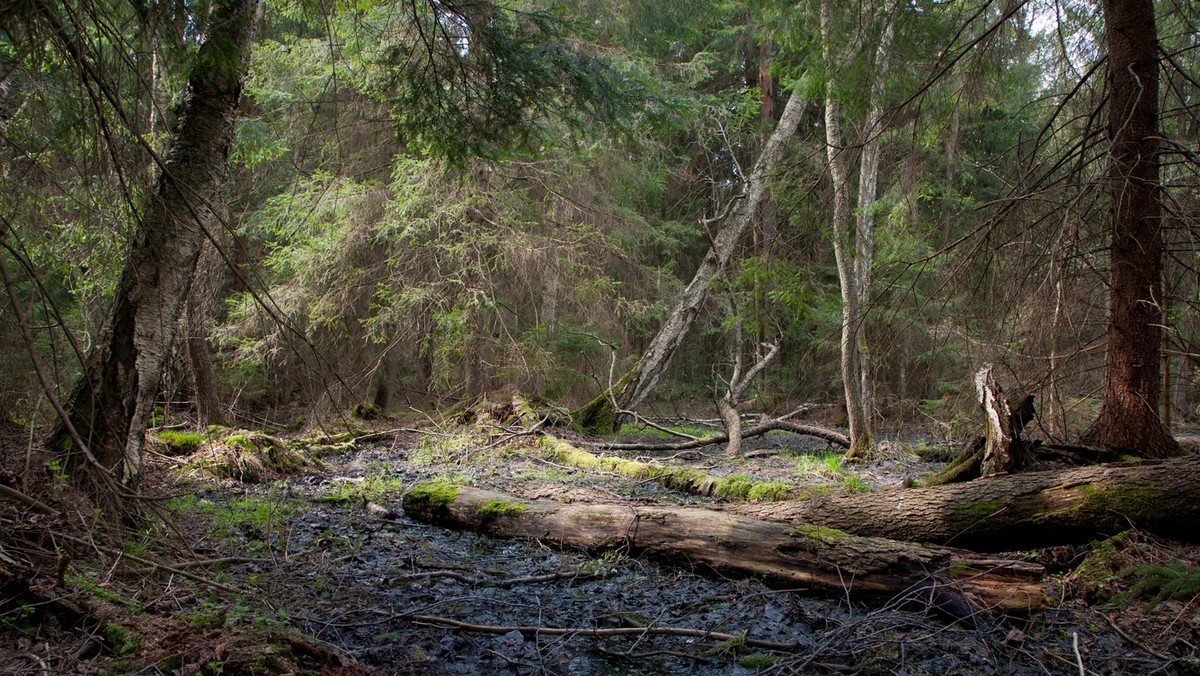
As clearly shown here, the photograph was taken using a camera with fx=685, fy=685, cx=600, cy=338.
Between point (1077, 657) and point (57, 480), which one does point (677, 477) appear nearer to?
point (1077, 657)

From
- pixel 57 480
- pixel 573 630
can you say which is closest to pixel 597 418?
pixel 573 630

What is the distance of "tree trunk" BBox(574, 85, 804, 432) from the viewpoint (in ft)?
36.3

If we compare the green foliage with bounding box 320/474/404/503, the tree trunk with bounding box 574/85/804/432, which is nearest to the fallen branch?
the tree trunk with bounding box 574/85/804/432

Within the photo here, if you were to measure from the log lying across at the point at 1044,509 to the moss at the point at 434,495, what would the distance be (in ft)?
9.55

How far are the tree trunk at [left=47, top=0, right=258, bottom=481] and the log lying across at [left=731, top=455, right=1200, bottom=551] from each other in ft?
14.2

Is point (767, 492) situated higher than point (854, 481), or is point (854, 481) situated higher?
point (767, 492)

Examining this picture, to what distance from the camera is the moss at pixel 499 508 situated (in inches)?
200

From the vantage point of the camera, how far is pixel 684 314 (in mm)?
11531

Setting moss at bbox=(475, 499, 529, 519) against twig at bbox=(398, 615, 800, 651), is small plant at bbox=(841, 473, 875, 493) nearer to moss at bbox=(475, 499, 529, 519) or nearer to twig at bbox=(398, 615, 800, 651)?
moss at bbox=(475, 499, 529, 519)

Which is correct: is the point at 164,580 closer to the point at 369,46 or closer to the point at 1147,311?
the point at 1147,311

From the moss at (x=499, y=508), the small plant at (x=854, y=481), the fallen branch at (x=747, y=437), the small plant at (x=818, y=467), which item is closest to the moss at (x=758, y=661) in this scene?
the moss at (x=499, y=508)

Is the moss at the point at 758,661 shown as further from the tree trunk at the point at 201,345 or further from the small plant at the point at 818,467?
the tree trunk at the point at 201,345

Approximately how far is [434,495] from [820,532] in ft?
9.90

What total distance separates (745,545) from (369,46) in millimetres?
8396
